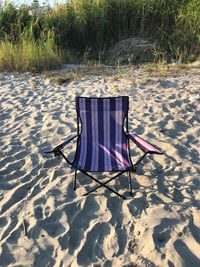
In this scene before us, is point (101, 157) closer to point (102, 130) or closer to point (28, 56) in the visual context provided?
point (102, 130)

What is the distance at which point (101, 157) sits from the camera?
4.24 metres

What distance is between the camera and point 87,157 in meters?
4.25

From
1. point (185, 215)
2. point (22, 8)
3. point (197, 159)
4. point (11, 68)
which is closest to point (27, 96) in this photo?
point (11, 68)

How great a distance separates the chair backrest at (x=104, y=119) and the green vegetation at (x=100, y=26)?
17.9ft

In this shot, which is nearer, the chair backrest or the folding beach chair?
the folding beach chair

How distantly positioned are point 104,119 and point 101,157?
0.45 meters

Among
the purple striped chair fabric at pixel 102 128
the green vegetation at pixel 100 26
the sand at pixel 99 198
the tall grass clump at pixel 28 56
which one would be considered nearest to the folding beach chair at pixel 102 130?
the purple striped chair fabric at pixel 102 128

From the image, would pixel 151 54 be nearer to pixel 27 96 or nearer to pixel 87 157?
pixel 27 96

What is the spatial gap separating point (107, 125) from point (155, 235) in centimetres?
145

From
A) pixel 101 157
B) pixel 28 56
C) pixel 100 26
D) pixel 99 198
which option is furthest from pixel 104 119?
pixel 100 26

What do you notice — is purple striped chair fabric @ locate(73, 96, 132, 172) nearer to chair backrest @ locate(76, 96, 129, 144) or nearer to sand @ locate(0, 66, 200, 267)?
chair backrest @ locate(76, 96, 129, 144)

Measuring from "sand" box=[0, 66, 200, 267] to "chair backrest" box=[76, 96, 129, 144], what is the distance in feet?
1.35

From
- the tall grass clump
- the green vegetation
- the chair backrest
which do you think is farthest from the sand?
the green vegetation

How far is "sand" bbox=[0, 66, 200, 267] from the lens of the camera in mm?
3278
